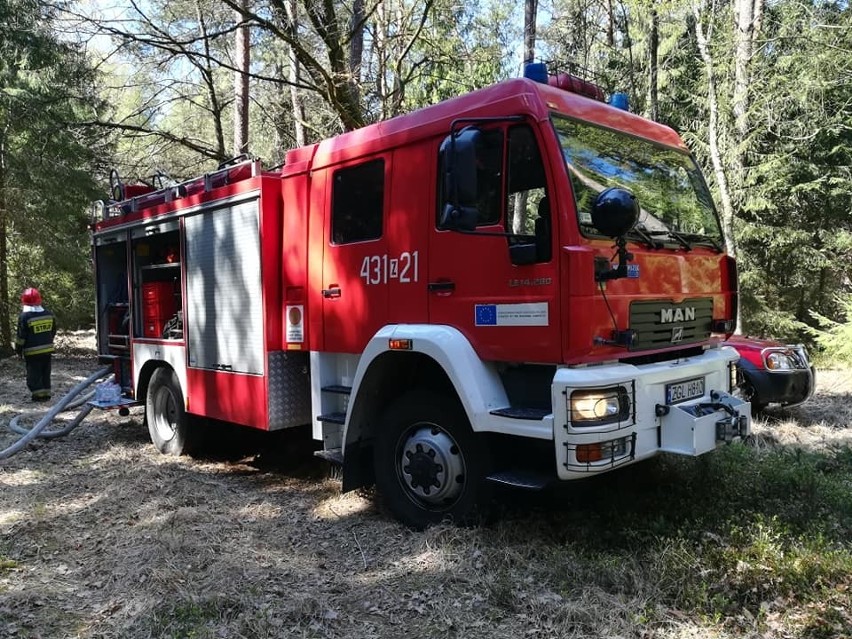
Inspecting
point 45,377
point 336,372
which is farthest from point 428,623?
point 45,377

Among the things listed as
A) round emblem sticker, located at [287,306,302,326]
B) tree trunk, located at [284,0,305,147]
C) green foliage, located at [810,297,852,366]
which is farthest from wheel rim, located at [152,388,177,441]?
green foliage, located at [810,297,852,366]

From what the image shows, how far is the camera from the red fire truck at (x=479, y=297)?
12.5 ft

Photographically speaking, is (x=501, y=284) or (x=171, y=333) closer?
(x=501, y=284)

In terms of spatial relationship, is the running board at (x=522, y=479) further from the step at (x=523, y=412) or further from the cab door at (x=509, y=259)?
the cab door at (x=509, y=259)

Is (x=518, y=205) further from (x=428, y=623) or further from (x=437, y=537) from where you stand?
(x=428, y=623)

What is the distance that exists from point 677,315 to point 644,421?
924mm

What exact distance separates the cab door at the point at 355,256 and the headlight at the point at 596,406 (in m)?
1.65

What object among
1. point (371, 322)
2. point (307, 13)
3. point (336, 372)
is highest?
point (307, 13)

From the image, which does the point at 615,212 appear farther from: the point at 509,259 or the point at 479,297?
the point at 479,297

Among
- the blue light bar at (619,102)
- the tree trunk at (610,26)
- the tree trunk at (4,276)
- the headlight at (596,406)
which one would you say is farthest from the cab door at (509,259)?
the tree trunk at (4,276)

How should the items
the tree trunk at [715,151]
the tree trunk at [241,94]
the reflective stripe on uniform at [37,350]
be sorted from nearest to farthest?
the reflective stripe on uniform at [37,350]
the tree trunk at [715,151]
the tree trunk at [241,94]

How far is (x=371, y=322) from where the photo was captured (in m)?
4.88

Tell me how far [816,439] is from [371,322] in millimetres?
5014

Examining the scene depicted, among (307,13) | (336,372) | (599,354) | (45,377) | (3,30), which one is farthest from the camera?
(3,30)
